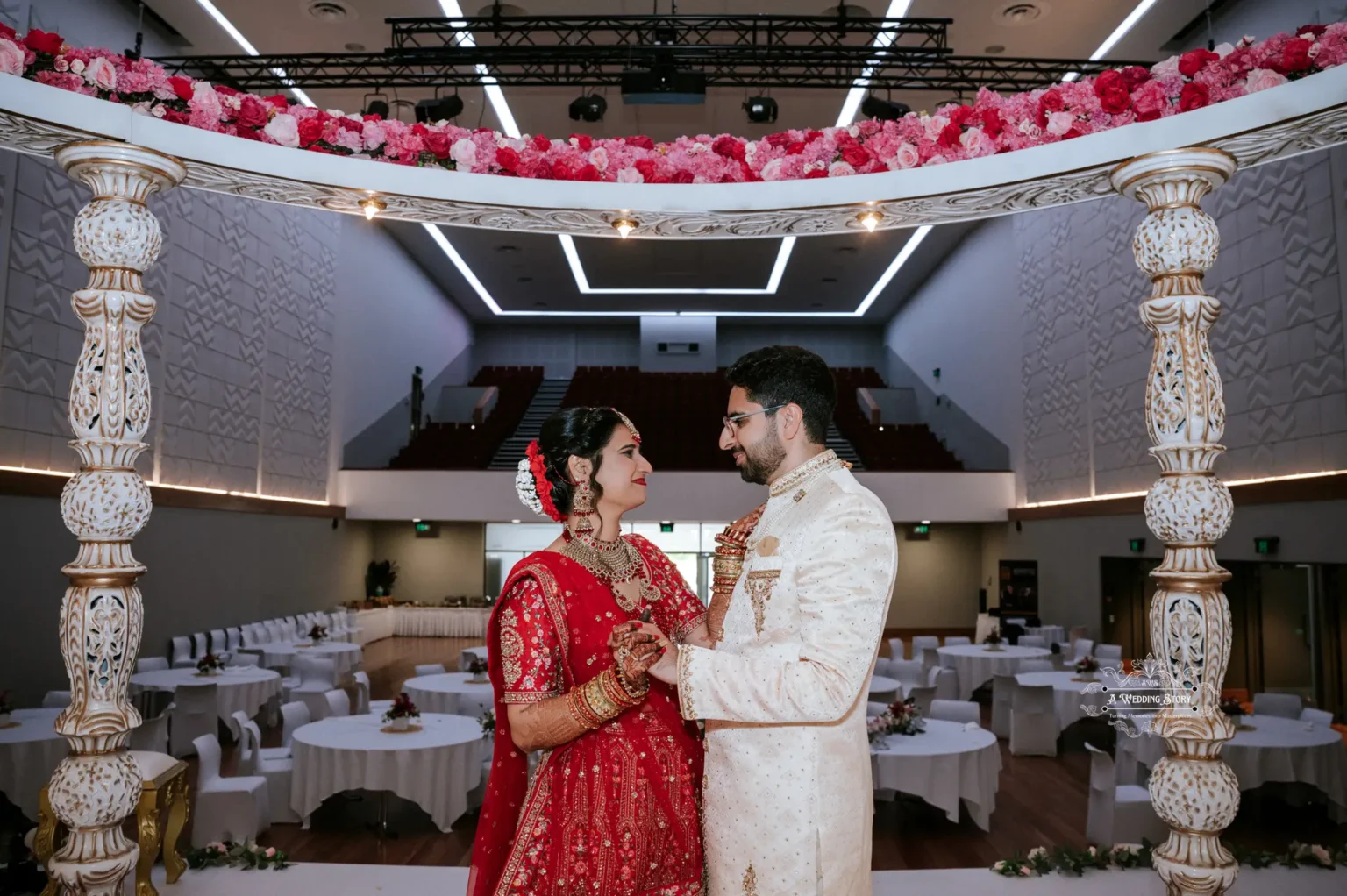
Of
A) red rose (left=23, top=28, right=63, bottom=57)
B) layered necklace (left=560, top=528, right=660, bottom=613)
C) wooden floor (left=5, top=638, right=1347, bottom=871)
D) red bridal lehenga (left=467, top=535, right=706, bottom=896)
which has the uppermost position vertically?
red rose (left=23, top=28, right=63, bottom=57)

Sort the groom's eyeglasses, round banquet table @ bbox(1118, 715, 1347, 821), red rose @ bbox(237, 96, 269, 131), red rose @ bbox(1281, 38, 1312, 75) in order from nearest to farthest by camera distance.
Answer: the groom's eyeglasses → red rose @ bbox(1281, 38, 1312, 75) → red rose @ bbox(237, 96, 269, 131) → round banquet table @ bbox(1118, 715, 1347, 821)

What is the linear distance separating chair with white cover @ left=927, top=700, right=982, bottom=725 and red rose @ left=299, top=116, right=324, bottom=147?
5920 mm

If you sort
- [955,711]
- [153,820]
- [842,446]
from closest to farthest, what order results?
[153,820]
[955,711]
[842,446]

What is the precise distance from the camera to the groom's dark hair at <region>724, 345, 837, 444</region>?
2.14 m

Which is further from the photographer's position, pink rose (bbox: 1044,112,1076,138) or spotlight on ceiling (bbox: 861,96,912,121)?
spotlight on ceiling (bbox: 861,96,912,121)

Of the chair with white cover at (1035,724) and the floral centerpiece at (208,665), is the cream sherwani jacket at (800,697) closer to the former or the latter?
the chair with white cover at (1035,724)

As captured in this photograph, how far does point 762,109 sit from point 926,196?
7.31m

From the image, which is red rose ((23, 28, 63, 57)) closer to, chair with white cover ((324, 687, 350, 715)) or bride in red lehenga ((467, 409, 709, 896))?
bride in red lehenga ((467, 409, 709, 896))

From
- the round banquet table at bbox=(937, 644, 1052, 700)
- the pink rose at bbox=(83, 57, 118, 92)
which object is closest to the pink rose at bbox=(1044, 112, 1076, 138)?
the pink rose at bbox=(83, 57, 118, 92)

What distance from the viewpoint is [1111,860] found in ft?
14.7

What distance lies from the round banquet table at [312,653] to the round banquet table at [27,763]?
15.5ft

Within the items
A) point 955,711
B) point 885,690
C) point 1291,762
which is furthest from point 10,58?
point 1291,762

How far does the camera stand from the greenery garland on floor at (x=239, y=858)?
A: 14.2 feet

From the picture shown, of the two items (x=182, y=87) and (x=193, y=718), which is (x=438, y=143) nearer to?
(x=182, y=87)
